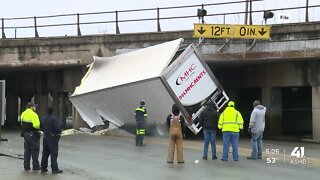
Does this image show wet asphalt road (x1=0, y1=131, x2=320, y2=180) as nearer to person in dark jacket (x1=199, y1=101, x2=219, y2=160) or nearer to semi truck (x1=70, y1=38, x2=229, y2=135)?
person in dark jacket (x1=199, y1=101, x2=219, y2=160)

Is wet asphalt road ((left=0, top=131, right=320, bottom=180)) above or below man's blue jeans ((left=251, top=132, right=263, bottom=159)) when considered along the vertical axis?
below

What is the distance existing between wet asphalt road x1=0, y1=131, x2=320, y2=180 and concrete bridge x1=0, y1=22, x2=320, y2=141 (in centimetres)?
555

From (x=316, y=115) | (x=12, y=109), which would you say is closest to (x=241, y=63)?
(x=316, y=115)

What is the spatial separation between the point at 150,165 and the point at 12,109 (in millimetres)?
27042

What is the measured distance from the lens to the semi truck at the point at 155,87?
18828 millimetres

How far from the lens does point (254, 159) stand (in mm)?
13609

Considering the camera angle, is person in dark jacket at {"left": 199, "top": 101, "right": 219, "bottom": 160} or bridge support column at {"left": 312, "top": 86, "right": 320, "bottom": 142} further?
bridge support column at {"left": 312, "top": 86, "right": 320, "bottom": 142}

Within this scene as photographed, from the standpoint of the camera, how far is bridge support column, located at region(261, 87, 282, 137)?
78.6 ft

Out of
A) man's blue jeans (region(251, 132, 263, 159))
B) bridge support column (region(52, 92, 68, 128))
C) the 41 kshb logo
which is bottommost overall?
the 41 kshb logo

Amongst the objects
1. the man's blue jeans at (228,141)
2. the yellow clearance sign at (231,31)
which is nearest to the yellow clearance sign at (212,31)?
the yellow clearance sign at (231,31)

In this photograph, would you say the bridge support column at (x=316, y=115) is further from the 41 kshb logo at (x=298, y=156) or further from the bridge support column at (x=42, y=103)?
the bridge support column at (x=42, y=103)

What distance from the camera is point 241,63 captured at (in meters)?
23.6

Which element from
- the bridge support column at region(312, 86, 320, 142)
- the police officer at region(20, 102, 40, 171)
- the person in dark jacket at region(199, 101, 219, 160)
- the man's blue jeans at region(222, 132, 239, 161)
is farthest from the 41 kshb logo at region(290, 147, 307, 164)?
the police officer at region(20, 102, 40, 171)

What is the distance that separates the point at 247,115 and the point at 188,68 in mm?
9925
